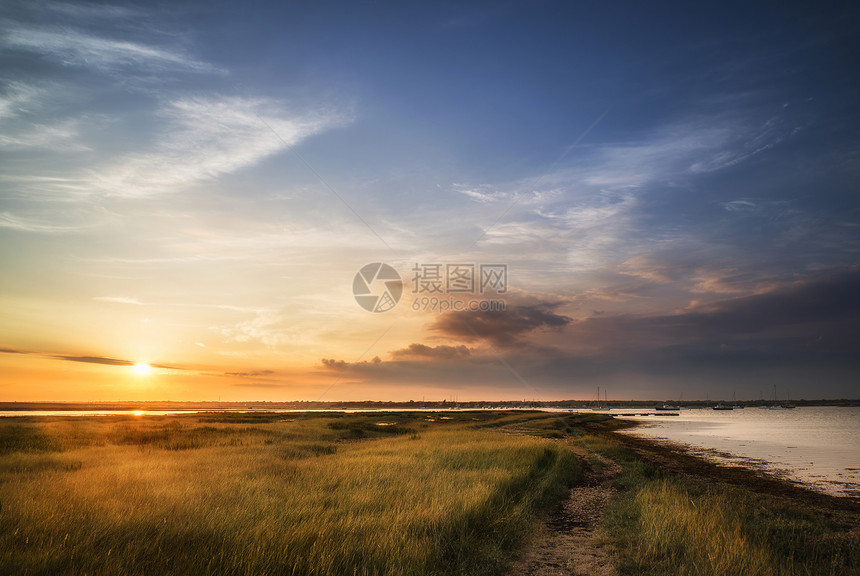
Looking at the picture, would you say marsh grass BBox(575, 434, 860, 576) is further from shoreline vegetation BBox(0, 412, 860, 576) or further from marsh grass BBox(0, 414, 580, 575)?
marsh grass BBox(0, 414, 580, 575)

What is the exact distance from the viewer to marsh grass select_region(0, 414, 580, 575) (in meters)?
7.39

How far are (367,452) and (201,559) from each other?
18.1m

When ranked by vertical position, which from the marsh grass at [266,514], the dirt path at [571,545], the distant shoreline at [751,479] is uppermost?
the marsh grass at [266,514]

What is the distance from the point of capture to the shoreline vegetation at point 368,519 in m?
7.63

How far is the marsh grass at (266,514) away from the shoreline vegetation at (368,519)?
4cm

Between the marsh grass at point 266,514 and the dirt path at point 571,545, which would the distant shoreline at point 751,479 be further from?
the dirt path at point 571,545

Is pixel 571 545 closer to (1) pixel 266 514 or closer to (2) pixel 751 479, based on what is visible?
(1) pixel 266 514

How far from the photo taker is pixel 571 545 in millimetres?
10664

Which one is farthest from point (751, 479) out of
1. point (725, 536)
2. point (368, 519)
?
point (368, 519)

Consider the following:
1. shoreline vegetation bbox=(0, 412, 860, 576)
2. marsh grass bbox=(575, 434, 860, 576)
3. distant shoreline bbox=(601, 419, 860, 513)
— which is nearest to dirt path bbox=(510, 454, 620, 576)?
shoreline vegetation bbox=(0, 412, 860, 576)

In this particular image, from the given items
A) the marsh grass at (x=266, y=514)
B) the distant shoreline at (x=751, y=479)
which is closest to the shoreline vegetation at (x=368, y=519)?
the marsh grass at (x=266, y=514)

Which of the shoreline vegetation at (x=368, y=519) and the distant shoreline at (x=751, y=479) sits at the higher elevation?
the shoreline vegetation at (x=368, y=519)

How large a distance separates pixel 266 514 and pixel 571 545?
285 inches

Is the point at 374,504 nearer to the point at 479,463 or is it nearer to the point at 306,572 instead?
the point at 306,572
